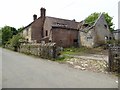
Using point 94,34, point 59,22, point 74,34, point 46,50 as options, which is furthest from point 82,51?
point 59,22

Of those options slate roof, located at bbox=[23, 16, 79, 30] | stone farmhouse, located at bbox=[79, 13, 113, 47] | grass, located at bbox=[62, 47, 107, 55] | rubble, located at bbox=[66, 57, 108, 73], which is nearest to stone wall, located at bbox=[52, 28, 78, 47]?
stone farmhouse, located at bbox=[79, 13, 113, 47]

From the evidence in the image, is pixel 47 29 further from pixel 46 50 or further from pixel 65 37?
pixel 46 50

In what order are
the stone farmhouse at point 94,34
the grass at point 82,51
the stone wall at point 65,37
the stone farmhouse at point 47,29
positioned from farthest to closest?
1. the stone farmhouse at point 47,29
2. the stone farmhouse at point 94,34
3. the stone wall at point 65,37
4. the grass at point 82,51

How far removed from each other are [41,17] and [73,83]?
43198 millimetres

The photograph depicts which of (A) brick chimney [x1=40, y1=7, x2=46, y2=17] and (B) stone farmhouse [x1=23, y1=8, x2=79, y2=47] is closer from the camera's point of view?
(B) stone farmhouse [x1=23, y1=8, x2=79, y2=47]

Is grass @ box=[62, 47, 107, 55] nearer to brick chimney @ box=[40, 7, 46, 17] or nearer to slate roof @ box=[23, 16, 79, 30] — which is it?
slate roof @ box=[23, 16, 79, 30]

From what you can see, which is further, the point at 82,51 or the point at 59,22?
the point at 59,22

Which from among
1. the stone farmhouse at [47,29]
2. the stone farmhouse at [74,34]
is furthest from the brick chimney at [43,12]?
the stone farmhouse at [74,34]

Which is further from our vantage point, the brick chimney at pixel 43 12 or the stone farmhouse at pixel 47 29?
the brick chimney at pixel 43 12

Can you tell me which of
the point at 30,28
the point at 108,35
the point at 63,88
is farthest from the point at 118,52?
the point at 30,28

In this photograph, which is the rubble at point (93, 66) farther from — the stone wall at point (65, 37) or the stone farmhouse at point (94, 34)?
the stone farmhouse at point (94, 34)

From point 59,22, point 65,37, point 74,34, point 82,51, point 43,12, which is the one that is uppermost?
point 43,12

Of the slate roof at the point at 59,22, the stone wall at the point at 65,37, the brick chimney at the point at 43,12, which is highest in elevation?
the brick chimney at the point at 43,12

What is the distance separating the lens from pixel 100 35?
41.6 metres
